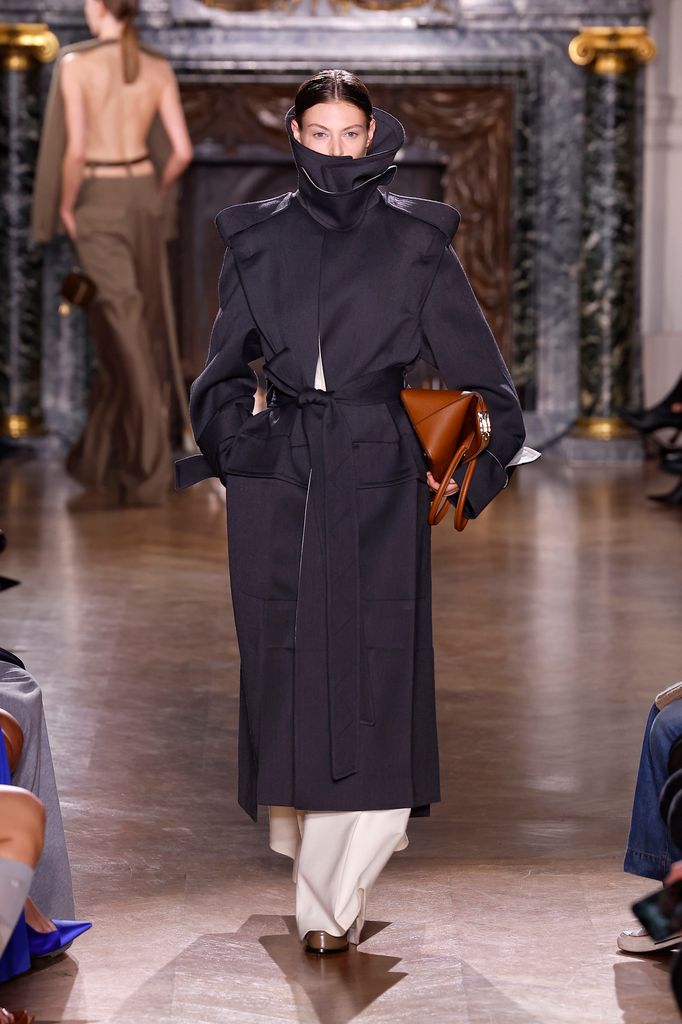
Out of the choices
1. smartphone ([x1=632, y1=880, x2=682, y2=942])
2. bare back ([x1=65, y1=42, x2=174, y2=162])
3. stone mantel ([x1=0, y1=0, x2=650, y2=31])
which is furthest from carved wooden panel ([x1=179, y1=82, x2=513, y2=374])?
smartphone ([x1=632, y1=880, x2=682, y2=942])

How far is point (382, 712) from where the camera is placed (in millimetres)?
3209

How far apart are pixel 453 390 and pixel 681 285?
955 centimetres

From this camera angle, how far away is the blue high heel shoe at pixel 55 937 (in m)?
3.12

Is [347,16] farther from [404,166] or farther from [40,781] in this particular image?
[40,781]

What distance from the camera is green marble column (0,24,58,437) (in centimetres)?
1166

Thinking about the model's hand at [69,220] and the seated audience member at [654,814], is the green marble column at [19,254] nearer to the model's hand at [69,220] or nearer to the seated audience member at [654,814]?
the model's hand at [69,220]

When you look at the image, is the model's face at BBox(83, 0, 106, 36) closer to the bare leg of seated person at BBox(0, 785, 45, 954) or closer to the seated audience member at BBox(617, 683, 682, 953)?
the seated audience member at BBox(617, 683, 682, 953)

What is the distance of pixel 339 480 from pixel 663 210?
32.0 ft

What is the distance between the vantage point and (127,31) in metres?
8.81

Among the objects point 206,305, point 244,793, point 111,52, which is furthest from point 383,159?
point 206,305

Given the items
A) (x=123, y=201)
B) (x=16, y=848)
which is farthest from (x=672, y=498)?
(x=16, y=848)

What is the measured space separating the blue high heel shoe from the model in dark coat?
1.34 feet

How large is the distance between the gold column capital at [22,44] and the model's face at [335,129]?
8.95 metres

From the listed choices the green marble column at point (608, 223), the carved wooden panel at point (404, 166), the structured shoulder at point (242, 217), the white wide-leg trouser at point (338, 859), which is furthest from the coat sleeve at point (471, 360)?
the carved wooden panel at point (404, 166)
